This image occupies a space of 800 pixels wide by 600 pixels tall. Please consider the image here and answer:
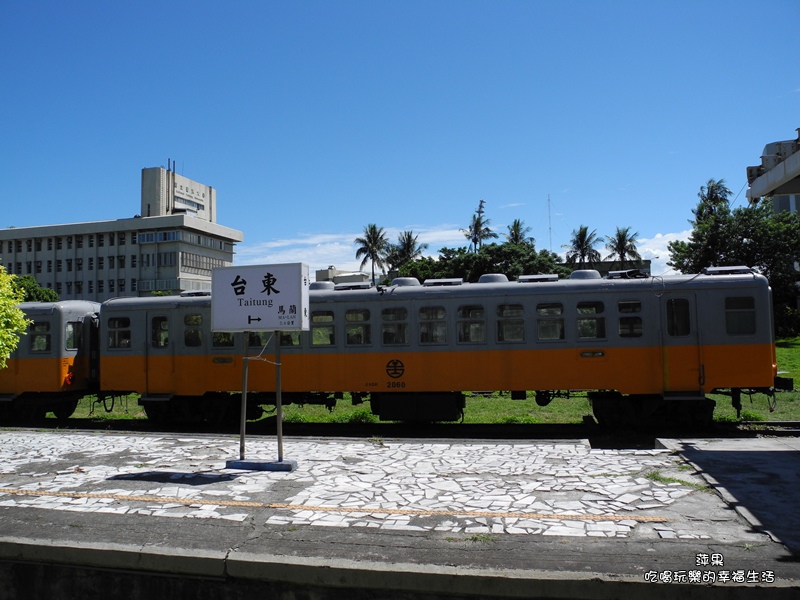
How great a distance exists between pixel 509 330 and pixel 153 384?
8117 mm

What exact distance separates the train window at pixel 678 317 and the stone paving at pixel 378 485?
3806mm

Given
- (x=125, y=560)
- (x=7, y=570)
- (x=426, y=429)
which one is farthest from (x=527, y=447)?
(x=7, y=570)

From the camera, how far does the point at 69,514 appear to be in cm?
677

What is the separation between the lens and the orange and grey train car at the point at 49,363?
15781 mm

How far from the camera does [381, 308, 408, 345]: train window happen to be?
44.5ft

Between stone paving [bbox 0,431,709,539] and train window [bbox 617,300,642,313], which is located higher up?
train window [bbox 617,300,642,313]

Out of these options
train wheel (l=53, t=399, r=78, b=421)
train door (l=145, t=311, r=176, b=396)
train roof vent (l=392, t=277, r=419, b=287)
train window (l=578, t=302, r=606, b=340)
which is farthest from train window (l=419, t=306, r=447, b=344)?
train wheel (l=53, t=399, r=78, b=421)

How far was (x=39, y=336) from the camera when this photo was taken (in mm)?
15945

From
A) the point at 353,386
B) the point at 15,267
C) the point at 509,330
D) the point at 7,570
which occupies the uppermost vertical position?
the point at 15,267

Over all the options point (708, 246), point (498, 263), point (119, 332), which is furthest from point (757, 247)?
point (119, 332)

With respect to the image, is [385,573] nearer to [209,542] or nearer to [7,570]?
[209,542]

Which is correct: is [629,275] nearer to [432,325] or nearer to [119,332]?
[432,325]

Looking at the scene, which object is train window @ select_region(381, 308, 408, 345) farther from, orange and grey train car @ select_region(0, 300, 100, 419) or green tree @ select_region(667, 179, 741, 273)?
green tree @ select_region(667, 179, 741, 273)

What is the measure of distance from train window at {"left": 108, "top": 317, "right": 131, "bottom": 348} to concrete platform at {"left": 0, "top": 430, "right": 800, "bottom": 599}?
6.07 metres
